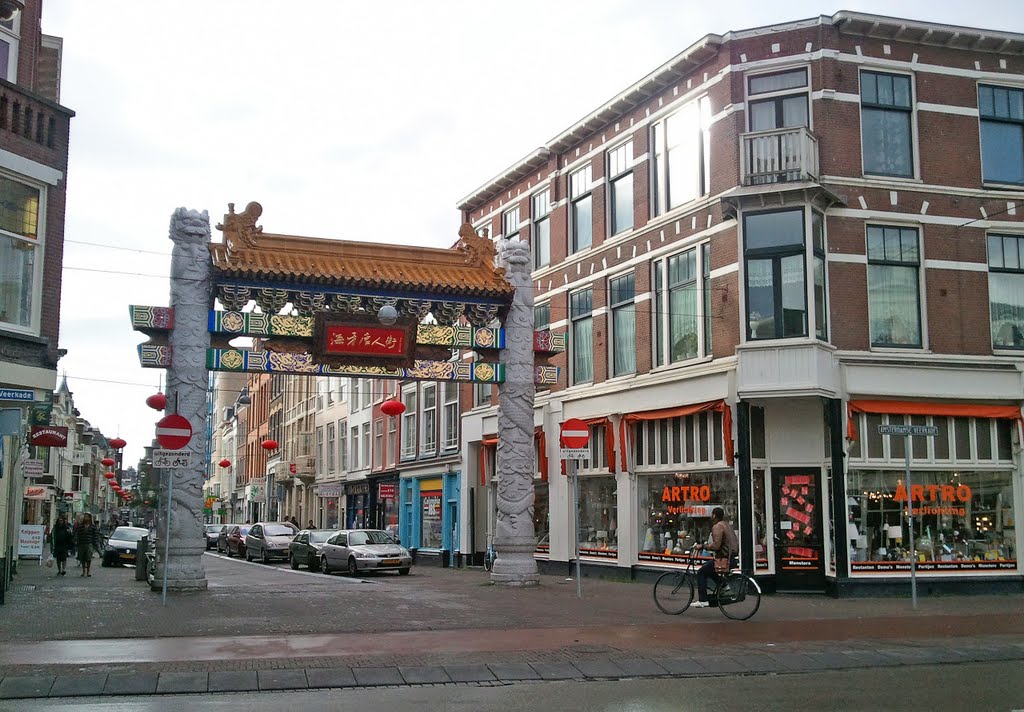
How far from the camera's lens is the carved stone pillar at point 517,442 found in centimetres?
2362

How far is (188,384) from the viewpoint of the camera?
69.1ft

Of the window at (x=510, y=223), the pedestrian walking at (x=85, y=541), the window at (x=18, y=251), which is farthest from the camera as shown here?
the window at (x=510, y=223)

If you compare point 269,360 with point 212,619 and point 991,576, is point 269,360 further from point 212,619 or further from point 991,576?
point 991,576

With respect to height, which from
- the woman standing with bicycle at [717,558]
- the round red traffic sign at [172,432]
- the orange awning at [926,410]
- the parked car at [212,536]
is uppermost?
the orange awning at [926,410]

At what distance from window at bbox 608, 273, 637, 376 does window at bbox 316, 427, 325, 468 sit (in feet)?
115

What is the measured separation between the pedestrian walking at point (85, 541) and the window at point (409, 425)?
13908mm

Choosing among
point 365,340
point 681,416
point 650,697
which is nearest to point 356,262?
point 365,340

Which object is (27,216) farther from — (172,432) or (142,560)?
(142,560)

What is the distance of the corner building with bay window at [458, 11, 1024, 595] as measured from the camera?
72.7 ft

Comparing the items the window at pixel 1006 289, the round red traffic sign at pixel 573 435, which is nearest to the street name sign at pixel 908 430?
the round red traffic sign at pixel 573 435

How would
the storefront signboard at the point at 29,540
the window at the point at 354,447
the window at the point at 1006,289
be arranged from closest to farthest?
the window at the point at 1006,289 → the storefront signboard at the point at 29,540 → the window at the point at 354,447

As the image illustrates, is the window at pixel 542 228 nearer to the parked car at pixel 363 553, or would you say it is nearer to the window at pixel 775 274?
the parked car at pixel 363 553

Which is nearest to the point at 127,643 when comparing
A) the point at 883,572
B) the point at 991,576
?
the point at 883,572

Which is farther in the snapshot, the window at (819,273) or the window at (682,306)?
the window at (682,306)
